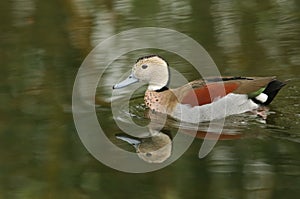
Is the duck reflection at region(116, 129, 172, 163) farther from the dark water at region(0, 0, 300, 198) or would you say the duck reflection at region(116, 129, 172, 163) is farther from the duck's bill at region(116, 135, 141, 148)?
the dark water at region(0, 0, 300, 198)

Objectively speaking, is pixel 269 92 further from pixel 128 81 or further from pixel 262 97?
pixel 128 81

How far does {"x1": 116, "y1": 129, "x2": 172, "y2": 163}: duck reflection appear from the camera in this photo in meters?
5.52

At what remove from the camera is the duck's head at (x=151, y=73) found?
6305 millimetres

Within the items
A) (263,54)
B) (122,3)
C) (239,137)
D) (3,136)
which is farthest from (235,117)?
(122,3)

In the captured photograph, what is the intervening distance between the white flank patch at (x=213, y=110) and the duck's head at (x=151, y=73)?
1.29 feet

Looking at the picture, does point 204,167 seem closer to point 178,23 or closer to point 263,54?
point 263,54

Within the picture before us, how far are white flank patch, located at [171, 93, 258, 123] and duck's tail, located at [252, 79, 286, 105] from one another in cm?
7

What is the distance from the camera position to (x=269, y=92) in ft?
19.6

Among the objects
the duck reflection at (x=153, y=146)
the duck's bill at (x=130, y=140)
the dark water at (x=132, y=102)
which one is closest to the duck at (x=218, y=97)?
the dark water at (x=132, y=102)

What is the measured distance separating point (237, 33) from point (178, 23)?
650 millimetres

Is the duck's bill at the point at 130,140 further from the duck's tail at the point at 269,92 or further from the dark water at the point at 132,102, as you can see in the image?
the duck's tail at the point at 269,92

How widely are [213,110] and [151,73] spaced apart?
2.12ft

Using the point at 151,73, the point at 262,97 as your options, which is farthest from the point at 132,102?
the point at 262,97

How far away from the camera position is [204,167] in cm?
530
